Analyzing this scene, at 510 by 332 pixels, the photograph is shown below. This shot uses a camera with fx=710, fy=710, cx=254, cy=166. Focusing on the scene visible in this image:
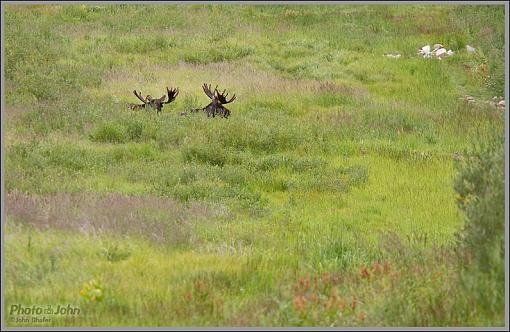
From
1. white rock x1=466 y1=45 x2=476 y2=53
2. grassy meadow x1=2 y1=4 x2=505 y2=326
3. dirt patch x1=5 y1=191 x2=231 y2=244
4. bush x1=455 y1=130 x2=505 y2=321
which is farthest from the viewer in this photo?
white rock x1=466 y1=45 x2=476 y2=53

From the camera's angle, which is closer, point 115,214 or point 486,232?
point 486,232

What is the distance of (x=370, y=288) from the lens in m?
6.79

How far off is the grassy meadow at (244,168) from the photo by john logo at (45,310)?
0.06m

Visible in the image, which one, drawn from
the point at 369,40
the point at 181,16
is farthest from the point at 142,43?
the point at 369,40

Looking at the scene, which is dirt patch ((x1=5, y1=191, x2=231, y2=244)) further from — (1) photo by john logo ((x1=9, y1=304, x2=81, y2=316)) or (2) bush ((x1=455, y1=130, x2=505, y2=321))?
(2) bush ((x1=455, y1=130, x2=505, y2=321))

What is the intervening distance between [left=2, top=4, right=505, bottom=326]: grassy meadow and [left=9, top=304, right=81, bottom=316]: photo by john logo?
0.06 m

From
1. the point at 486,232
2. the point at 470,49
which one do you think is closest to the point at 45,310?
the point at 486,232

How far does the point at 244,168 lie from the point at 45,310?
6.68m

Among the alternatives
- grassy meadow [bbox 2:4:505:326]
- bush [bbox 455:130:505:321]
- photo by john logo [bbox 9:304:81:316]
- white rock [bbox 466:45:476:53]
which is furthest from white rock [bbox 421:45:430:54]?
photo by john logo [bbox 9:304:81:316]

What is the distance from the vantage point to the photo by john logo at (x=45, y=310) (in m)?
6.35

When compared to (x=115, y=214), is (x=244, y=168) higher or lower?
higher

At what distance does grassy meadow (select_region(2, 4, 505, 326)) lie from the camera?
21.6ft

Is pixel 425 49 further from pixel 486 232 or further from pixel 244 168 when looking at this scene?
pixel 486 232

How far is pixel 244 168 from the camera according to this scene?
12.8 m
